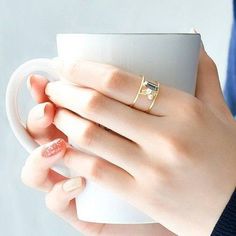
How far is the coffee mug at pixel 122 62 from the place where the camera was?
1.09 feet

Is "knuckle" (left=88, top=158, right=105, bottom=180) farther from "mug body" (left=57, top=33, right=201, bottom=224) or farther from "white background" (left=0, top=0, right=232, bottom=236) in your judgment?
"white background" (left=0, top=0, right=232, bottom=236)

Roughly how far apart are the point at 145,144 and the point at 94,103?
1.8 inches

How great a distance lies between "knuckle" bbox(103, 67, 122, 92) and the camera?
1.06 feet

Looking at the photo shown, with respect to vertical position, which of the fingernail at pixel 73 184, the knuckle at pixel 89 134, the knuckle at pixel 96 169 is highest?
the knuckle at pixel 89 134

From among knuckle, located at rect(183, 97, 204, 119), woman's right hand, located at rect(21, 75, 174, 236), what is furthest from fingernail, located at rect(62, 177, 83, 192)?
knuckle, located at rect(183, 97, 204, 119)

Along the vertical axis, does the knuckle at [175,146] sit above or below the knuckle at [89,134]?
below

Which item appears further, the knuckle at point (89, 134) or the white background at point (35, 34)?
the white background at point (35, 34)

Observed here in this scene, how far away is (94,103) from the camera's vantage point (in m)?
0.33

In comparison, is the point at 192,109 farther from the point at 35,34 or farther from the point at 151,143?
the point at 35,34

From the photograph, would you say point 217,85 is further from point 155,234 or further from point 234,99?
point 234,99

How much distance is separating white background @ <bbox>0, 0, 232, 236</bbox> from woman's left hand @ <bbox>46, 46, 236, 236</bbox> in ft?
0.29

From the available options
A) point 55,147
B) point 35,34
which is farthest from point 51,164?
point 35,34

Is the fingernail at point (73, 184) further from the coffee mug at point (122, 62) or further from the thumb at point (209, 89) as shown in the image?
the thumb at point (209, 89)

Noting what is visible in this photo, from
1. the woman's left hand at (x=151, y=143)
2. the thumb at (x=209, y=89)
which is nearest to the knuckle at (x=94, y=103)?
the woman's left hand at (x=151, y=143)
